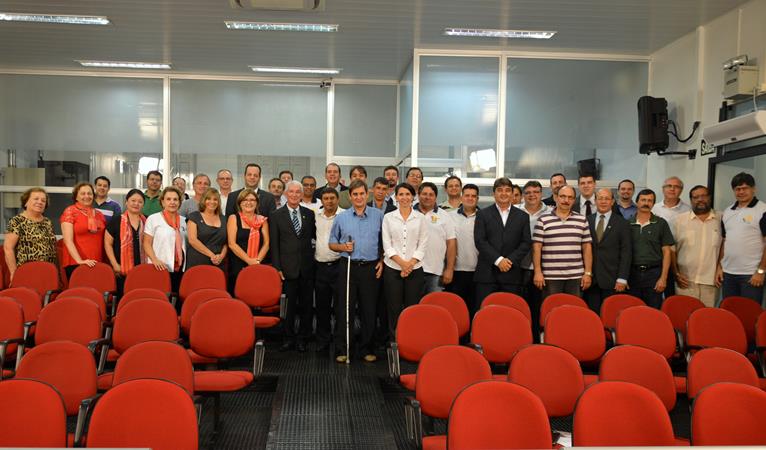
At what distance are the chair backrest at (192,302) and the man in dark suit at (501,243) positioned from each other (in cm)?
247

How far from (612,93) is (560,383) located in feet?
21.3

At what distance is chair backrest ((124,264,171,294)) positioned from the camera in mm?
6000

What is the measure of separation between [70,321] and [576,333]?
3.59 meters

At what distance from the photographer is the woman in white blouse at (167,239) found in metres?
6.29

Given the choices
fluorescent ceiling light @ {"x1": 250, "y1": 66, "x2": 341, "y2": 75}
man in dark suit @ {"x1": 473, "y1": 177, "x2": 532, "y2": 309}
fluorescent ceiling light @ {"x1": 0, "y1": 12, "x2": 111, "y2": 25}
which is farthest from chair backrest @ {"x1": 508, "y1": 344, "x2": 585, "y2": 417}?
fluorescent ceiling light @ {"x1": 250, "y1": 66, "x2": 341, "y2": 75}

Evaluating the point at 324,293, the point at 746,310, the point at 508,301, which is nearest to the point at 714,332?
the point at 746,310

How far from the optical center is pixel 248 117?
10609mm

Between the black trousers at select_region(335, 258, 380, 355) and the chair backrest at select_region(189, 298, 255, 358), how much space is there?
4.82 feet

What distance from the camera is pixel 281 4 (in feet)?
22.0

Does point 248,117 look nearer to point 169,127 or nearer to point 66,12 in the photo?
point 169,127

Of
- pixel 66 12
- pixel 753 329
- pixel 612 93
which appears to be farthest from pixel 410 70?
pixel 753 329

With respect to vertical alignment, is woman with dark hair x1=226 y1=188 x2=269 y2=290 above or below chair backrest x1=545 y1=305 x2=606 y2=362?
above

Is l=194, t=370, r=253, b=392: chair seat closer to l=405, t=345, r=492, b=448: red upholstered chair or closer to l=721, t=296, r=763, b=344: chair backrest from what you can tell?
l=405, t=345, r=492, b=448: red upholstered chair

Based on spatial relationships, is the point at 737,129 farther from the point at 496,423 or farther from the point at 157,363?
the point at 157,363
